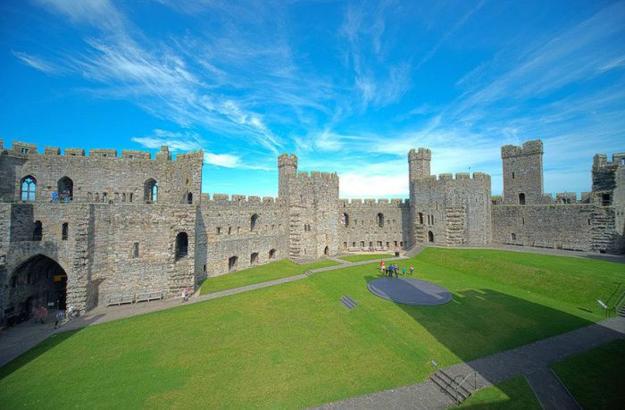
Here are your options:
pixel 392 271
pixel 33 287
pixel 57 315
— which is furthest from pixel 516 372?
pixel 33 287

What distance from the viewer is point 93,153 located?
27641 mm

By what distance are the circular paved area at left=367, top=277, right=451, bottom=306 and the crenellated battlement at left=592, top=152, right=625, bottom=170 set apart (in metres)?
25.5

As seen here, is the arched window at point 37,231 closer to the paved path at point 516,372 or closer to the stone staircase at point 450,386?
the paved path at point 516,372

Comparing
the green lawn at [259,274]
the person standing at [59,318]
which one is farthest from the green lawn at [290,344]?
the green lawn at [259,274]

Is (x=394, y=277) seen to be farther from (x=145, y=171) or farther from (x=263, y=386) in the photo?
(x=145, y=171)

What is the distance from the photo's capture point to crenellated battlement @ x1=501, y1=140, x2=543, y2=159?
3584cm

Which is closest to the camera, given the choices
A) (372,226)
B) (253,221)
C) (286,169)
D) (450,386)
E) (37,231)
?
(450,386)

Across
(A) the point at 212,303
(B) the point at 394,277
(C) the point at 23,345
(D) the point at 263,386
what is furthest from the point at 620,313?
(C) the point at 23,345

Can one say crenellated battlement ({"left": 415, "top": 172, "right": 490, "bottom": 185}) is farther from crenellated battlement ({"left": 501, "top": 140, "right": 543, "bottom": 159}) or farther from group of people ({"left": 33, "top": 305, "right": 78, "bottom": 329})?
group of people ({"left": 33, "top": 305, "right": 78, "bottom": 329})

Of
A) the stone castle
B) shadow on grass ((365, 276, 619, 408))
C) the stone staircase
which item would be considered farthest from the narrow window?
the stone staircase

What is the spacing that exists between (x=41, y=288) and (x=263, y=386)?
76.7 ft

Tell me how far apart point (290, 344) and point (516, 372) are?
10.8 m

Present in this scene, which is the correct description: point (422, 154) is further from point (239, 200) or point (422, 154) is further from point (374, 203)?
point (239, 200)

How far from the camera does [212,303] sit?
67.8 ft
